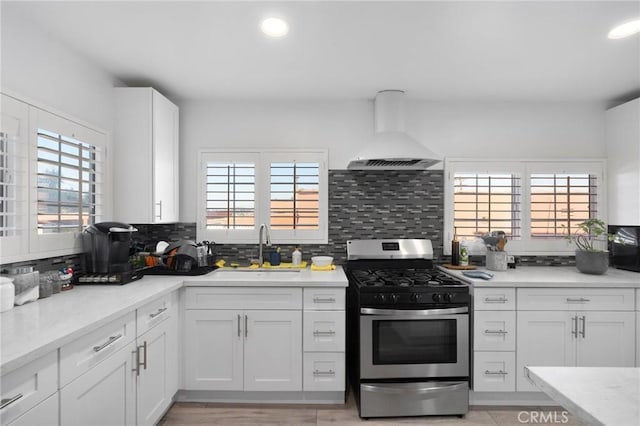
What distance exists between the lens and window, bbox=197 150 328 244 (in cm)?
312

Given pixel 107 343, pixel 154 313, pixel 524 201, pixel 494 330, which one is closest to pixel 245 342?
pixel 154 313

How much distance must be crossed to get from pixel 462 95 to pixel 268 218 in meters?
2.06

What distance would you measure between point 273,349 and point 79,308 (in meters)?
1.25

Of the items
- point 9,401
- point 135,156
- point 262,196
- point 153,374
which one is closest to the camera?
point 9,401

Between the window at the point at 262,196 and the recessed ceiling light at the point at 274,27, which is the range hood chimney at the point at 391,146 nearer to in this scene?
the window at the point at 262,196

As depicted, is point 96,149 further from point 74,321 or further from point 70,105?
point 74,321

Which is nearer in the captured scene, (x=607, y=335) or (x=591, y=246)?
(x=607, y=335)

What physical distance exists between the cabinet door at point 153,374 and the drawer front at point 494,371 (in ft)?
7.06

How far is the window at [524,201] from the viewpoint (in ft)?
10.3

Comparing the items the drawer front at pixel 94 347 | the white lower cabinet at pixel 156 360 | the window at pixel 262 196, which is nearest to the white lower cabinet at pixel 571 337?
the window at pixel 262 196

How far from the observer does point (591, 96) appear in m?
3.00

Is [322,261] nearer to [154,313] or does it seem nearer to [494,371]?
[154,313]

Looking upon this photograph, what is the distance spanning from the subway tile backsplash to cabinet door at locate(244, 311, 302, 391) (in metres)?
0.80

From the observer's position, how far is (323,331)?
2426mm
